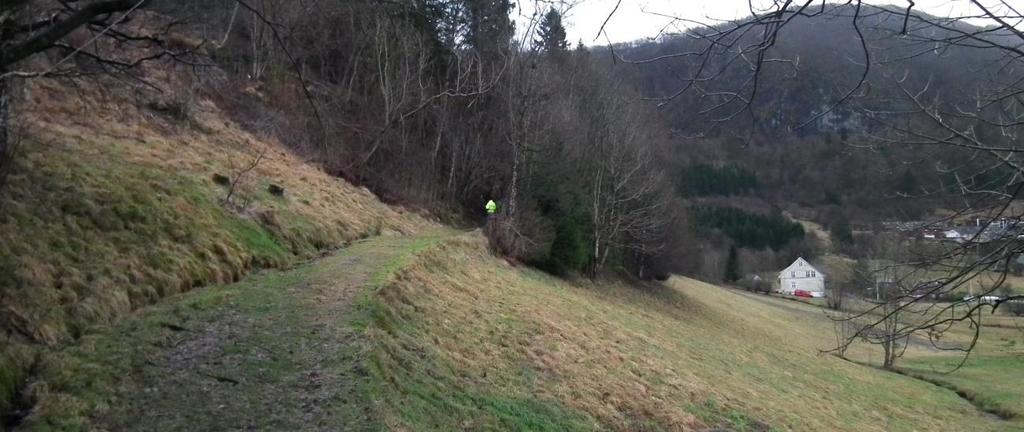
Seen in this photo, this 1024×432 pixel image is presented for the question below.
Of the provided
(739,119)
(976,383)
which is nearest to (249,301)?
(739,119)

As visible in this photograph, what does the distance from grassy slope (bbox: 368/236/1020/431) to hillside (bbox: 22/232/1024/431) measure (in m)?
0.04

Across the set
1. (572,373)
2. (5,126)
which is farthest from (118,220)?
(572,373)

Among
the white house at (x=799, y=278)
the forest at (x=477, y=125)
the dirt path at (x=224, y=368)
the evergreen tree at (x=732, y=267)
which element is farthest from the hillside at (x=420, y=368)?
the white house at (x=799, y=278)

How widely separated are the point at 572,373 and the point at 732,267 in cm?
7705

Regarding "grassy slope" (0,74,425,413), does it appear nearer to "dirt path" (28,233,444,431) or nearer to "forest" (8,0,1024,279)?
"dirt path" (28,233,444,431)

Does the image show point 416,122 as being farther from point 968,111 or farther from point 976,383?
point 968,111

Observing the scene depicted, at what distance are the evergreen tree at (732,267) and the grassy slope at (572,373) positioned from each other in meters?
56.0

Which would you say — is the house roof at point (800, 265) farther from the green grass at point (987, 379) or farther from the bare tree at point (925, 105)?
the bare tree at point (925, 105)

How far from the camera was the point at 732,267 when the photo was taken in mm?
82625

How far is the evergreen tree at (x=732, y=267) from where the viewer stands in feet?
268

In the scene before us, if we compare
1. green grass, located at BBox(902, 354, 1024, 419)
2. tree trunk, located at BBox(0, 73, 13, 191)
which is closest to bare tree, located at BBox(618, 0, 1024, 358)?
tree trunk, located at BBox(0, 73, 13, 191)

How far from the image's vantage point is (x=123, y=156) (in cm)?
1269

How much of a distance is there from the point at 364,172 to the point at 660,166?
1912 cm

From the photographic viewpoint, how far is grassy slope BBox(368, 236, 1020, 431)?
7.89 metres
